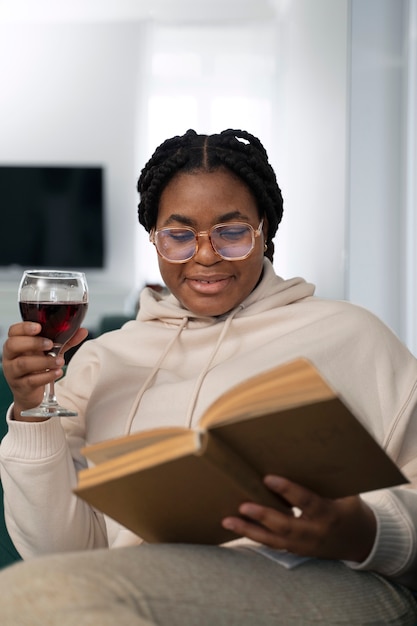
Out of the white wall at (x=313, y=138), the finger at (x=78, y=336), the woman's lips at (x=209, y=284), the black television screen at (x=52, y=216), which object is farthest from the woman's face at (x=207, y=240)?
the black television screen at (x=52, y=216)

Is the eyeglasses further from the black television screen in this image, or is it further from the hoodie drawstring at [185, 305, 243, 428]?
the black television screen

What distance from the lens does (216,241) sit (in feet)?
5.94

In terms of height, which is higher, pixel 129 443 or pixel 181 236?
pixel 181 236

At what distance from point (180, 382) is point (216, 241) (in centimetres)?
26

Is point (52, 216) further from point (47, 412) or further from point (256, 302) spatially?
point (47, 412)

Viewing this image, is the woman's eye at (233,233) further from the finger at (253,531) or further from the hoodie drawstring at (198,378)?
the finger at (253,531)

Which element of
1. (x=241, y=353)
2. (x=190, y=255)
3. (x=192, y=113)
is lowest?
(x=241, y=353)

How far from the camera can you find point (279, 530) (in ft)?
4.02

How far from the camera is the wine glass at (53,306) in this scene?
1528 millimetres

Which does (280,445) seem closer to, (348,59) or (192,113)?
(348,59)

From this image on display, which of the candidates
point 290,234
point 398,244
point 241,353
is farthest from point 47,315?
point 290,234

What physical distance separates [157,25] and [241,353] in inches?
333

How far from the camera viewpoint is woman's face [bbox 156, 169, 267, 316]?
1.83 metres

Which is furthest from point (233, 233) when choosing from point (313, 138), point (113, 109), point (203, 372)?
point (113, 109)
